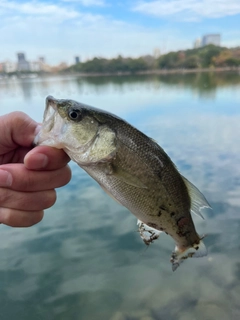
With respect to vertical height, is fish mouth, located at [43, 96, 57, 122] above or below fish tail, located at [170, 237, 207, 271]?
above

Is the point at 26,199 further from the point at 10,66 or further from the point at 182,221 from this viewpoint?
the point at 10,66

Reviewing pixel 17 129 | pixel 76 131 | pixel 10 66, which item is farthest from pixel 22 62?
pixel 76 131

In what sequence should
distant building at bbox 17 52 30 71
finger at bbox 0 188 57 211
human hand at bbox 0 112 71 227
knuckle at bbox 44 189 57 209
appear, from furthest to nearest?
distant building at bbox 17 52 30 71
knuckle at bbox 44 189 57 209
finger at bbox 0 188 57 211
human hand at bbox 0 112 71 227

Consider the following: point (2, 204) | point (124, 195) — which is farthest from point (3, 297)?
point (124, 195)

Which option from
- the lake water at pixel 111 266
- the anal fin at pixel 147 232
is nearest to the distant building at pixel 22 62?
the lake water at pixel 111 266

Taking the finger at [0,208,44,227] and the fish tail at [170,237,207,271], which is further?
the finger at [0,208,44,227]

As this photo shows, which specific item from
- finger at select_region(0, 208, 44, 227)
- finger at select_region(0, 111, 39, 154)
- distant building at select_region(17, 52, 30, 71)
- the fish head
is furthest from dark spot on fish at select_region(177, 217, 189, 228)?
distant building at select_region(17, 52, 30, 71)

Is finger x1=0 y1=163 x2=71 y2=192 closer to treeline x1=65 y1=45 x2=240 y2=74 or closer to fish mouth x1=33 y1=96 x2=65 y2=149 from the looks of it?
fish mouth x1=33 y1=96 x2=65 y2=149
